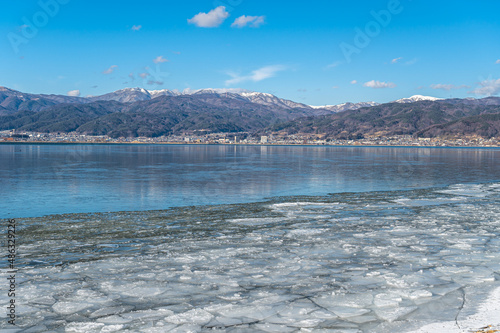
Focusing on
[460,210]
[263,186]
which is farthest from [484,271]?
[263,186]

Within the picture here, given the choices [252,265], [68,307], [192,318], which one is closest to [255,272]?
[252,265]

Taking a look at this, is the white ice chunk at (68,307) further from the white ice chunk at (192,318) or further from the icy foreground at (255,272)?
the white ice chunk at (192,318)

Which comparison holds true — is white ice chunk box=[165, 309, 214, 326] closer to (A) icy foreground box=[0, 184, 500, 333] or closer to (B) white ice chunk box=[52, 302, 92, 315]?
(A) icy foreground box=[0, 184, 500, 333]

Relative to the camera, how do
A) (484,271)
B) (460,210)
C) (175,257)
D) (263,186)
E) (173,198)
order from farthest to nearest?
(263,186) < (173,198) < (460,210) < (175,257) < (484,271)

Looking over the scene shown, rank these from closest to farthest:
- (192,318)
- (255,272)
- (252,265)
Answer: (192,318) → (255,272) → (252,265)

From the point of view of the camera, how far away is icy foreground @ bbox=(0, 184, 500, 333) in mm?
6738

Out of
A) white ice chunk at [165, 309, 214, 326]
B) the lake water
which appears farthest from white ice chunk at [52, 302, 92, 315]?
white ice chunk at [165, 309, 214, 326]

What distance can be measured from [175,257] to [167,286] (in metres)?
2.23

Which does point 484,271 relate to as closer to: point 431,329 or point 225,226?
point 431,329

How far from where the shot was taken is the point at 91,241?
12.6 metres

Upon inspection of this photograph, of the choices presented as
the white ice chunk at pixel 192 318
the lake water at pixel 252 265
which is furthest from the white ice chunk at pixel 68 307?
the white ice chunk at pixel 192 318

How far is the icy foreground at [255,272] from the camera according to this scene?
22.1ft

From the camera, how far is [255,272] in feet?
30.3

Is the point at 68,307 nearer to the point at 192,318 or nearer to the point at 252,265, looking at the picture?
the point at 192,318
